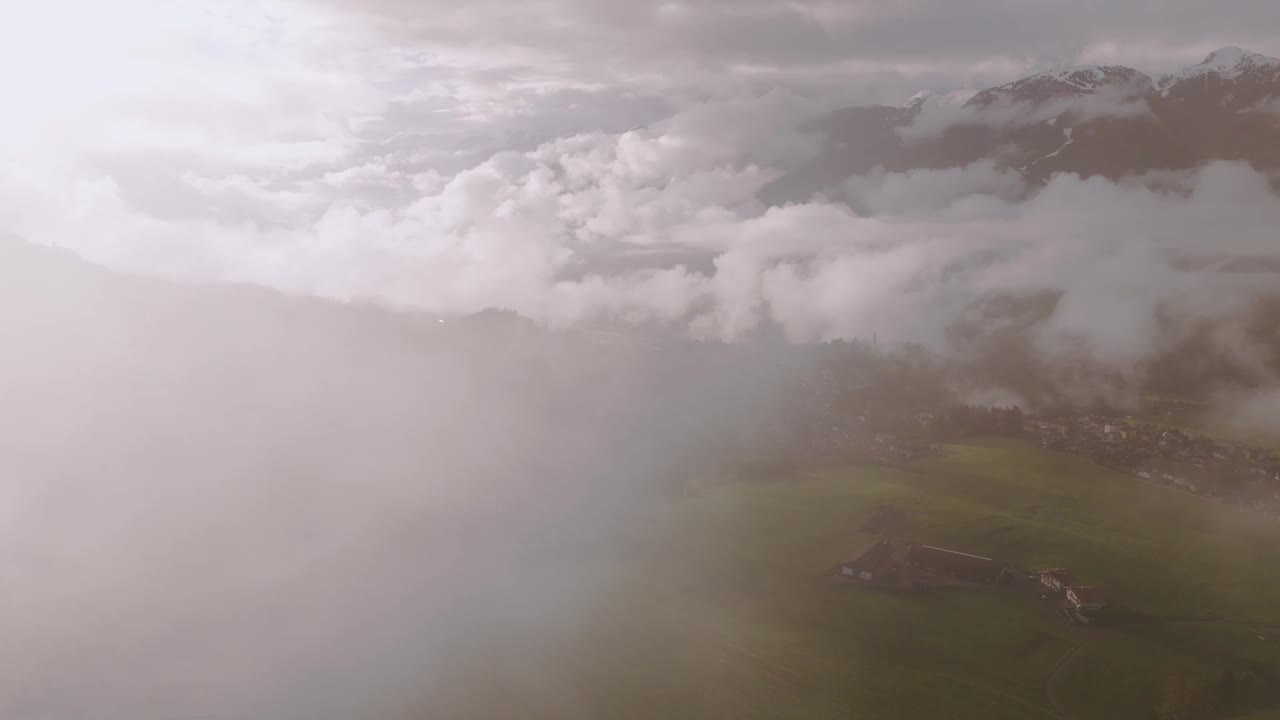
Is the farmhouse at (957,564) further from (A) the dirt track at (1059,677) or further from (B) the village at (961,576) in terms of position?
(A) the dirt track at (1059,677)

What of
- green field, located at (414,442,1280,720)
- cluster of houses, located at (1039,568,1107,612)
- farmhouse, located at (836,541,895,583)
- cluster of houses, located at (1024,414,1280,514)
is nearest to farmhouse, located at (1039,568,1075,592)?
cluster of houses, located at (1039,568,1107,612)

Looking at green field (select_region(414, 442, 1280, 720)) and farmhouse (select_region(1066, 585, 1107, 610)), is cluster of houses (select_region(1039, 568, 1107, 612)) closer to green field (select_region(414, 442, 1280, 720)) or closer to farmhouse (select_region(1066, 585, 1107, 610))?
farmhouse (select_region(1066, 585, 1107, 610))

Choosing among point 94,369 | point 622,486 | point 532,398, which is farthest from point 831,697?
point 94,369

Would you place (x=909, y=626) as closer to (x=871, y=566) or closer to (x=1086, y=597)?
(x=871, y=566)

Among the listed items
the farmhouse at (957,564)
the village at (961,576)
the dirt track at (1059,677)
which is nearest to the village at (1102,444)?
the farmhouse at (957,564)

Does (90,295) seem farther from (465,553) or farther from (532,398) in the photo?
(465,553)

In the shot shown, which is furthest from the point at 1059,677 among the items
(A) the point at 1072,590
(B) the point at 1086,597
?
(A) the point at 1072,590

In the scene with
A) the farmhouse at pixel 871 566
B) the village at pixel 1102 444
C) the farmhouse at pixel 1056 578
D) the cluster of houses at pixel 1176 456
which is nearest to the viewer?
the farmhouse at pixel 1056 578
